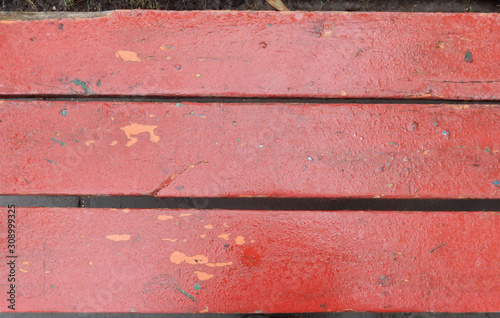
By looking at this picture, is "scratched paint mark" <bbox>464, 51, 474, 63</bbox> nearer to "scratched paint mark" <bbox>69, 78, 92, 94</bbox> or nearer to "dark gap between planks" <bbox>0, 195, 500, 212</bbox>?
"dark gap between planks" <bbox>0, 195, 500, 212</bbox>

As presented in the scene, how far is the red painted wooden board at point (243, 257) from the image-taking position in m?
1.00

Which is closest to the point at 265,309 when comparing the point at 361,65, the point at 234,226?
the point at 234,226

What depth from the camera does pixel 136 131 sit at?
39.1 inches

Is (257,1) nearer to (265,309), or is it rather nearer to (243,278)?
(243,278)

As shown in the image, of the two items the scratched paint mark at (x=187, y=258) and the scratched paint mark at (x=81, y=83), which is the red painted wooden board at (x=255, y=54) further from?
the scratched paint mark at (x=187, y=258)

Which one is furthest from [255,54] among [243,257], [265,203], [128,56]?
[243,257]

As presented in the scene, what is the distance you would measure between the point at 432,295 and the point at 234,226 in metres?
0.70

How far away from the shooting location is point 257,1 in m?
1.15

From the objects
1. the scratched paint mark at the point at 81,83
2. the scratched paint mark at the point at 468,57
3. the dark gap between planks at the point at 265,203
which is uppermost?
the scratched paint mark at the point at 468,57

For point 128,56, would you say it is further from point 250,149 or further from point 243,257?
point 243,257

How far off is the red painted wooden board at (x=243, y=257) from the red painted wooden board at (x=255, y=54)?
0.42 metres

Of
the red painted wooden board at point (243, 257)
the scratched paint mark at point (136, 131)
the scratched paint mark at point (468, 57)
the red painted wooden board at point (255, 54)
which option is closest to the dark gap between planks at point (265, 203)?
the red painted wooden board at point (243, 257)

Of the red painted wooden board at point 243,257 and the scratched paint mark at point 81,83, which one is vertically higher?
the scratched paint mark at point 81,83

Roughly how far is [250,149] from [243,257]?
36 centimetres
